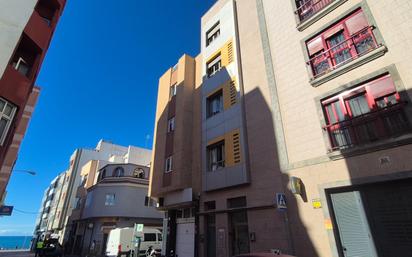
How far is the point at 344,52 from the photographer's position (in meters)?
10.6

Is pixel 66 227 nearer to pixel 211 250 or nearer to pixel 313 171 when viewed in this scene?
pixel 211 250

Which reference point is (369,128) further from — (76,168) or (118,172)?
(76,168)

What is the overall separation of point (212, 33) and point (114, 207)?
23.1m

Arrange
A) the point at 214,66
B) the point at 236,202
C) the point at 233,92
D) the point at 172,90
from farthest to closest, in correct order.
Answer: the point at 172,90 < the point at 214,66 < the point at 233,92 < the point at 236,202

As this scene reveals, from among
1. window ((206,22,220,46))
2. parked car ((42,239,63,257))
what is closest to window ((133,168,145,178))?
parked car ((42,239,63,257))

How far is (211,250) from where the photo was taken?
13.9 meters

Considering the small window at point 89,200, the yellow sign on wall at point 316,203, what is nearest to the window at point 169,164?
the yellow sign on wall at point 316,203

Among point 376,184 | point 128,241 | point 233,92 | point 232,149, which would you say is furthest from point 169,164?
point 376,184

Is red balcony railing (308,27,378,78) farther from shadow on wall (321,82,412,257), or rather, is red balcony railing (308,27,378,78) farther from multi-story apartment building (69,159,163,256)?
multi-story apartment building (69,159,163,256)

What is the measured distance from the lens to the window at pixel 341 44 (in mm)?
9945

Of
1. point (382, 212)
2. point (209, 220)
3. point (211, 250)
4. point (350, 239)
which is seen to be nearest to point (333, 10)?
point (382, 212)

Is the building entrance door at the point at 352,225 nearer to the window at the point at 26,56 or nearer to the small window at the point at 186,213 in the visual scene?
the small window at the point at 186,213

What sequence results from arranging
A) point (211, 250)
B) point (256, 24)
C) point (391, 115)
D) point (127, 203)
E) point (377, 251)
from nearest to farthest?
1. point (377, 251)
2. point (391, 115)
3. point (211, 250)
4. point (256, 24)
5. point (127, 203)

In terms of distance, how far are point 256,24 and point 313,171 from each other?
991cm
